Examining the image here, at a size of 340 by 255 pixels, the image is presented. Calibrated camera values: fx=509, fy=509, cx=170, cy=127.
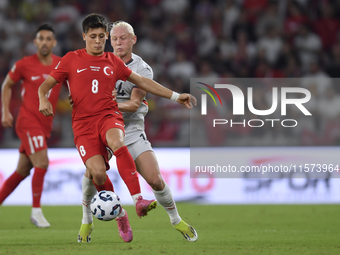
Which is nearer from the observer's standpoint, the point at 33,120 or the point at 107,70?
the point at 107,70

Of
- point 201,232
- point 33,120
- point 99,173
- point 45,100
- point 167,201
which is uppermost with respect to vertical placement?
point 45,100

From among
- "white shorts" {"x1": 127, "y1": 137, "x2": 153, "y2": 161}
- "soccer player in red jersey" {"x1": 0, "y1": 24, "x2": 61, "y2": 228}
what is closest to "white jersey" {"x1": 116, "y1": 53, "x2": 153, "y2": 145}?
"white shorts" {"x1": 127, "y1": 137, "x2": 153, "y2": 161}

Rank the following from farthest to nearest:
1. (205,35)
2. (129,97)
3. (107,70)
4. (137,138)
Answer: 1. (205,35)
2. (129,97)
3. (137,138)
4. (107,70)

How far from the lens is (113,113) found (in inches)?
192

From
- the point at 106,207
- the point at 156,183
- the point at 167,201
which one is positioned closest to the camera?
the point at 106,207

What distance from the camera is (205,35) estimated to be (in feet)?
44.3

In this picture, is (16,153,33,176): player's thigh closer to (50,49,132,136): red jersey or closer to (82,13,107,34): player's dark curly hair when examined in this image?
(50,49,132,136): red jersey

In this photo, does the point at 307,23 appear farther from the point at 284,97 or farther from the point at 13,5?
the point at 13,5

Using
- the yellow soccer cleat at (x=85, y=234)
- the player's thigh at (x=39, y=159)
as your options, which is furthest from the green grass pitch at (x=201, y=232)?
the player's thigh at (x=39, y=159)

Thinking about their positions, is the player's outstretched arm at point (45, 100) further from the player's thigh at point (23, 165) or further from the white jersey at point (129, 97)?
the player's thigh at point (23, 165)

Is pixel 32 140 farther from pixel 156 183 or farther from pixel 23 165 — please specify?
pixel 156 183

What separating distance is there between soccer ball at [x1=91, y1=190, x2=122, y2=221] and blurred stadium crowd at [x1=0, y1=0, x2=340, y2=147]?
6306 mm

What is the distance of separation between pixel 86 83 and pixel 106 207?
3.90 feet

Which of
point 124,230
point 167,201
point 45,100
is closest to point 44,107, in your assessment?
point 45,100
